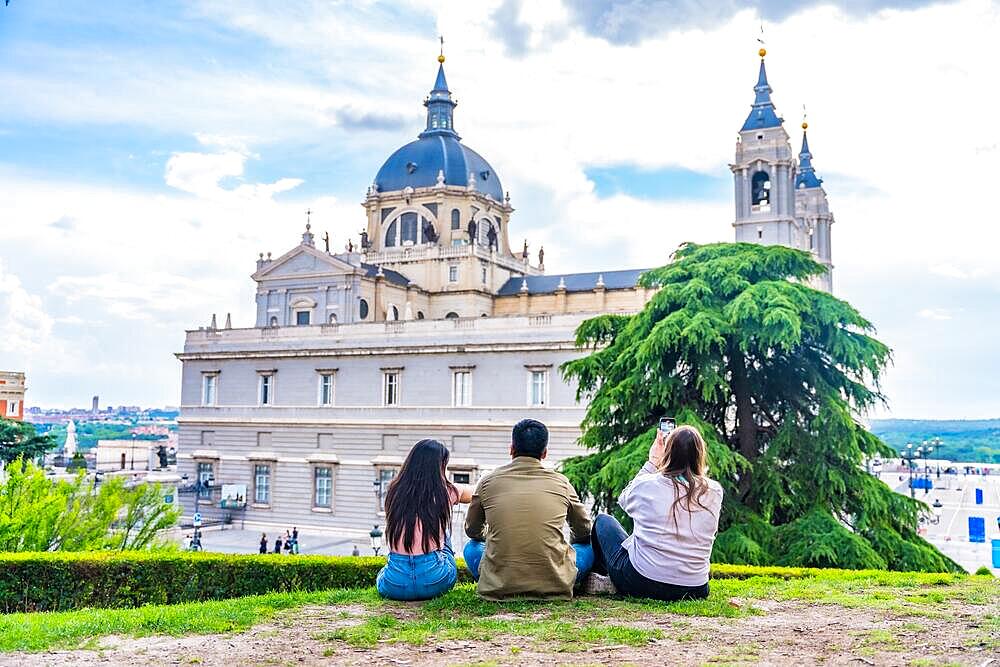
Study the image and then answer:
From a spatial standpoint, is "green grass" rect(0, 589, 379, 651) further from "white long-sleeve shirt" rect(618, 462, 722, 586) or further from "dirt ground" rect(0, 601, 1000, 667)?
"white long-sleeve shirt" rect(618, 462, 722, 586)

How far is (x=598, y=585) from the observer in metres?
7.59

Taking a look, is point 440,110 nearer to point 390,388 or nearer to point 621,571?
point 390,388

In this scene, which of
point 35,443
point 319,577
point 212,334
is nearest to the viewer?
point 319,577

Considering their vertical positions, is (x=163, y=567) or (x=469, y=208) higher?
(x=469, y=208)

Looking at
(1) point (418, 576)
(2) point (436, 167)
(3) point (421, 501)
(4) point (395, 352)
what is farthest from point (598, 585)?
(2) point (436, 167)

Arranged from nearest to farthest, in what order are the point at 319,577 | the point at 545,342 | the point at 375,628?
the point at 375,628
the point at 319,577
the point at 545,342

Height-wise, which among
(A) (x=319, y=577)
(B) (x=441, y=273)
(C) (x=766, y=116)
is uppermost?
(C) (x=766, y=116)

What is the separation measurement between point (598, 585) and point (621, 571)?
12.5 inches

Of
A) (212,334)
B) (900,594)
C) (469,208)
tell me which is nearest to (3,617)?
(900,594)

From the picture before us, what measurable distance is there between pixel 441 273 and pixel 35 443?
850 inches

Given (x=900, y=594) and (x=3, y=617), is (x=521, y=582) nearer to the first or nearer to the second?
(x=900, y=594)

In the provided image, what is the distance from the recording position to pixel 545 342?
33125 millimetres

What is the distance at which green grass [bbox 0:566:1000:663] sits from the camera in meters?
6.22

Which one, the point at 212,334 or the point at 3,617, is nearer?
the point at 3,617
